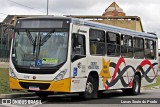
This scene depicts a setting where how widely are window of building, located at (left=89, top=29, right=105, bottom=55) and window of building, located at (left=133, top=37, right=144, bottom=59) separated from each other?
4001 mm

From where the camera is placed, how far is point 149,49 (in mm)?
23391

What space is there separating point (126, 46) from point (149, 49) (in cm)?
358

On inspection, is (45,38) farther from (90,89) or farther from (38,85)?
(90,89)

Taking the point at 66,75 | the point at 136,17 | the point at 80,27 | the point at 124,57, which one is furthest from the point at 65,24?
the point at 136,17

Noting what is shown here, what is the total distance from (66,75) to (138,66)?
25.1 feet

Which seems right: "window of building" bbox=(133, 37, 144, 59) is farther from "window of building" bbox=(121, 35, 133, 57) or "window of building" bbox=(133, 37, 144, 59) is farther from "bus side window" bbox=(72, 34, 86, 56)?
"bus side window" bbox=(72, 34, 86, 56)

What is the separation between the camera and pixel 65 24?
605 inches

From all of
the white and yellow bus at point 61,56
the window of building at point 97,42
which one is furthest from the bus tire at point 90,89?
the window of building at point 97,42

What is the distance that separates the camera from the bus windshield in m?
15.0

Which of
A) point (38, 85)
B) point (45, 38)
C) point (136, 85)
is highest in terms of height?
point (45, 38)

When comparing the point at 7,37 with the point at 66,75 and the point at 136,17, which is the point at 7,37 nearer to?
the point at 66,75

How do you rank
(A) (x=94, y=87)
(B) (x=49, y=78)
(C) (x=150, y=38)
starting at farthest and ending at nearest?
(C) (x=150, y=38) < (A) (x=94, y=87) < (B) (x=49, y=78)

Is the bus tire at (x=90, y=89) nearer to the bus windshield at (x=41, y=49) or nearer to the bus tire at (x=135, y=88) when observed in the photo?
the bus windshield at (x=41, y=49)

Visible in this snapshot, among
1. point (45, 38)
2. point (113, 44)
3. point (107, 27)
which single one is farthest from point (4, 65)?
point (45, 38)
